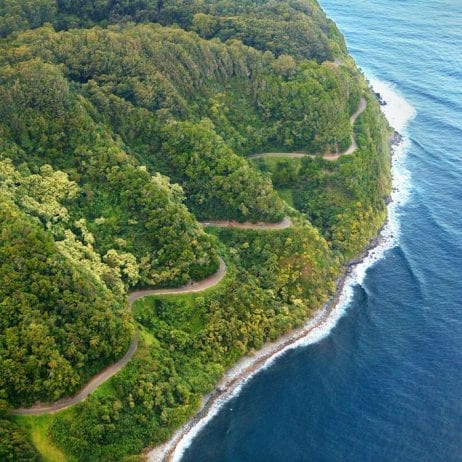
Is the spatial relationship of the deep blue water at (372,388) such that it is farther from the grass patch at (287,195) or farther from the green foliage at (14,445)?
the grass patch at (287,195)

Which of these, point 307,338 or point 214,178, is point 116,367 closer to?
point 307,338

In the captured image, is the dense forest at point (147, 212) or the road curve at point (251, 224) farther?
the road curve at point (251, 224)

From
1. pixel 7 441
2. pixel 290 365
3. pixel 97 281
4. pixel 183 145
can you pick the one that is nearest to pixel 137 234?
pixel 97 281

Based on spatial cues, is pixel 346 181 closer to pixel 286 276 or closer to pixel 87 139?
pixel 286 276

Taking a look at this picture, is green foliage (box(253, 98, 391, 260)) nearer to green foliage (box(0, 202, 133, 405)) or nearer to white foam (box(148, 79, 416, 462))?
white foam (box(148, 79, 416, 462))

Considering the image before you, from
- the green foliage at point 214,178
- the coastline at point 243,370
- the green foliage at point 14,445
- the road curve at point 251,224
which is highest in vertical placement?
the green foliage at point 214,178

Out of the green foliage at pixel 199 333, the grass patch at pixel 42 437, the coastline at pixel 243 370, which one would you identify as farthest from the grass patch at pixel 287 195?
the grass patch at pixel 42 437

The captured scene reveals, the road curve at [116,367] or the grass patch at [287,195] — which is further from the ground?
the grass patch at [287,195]
